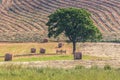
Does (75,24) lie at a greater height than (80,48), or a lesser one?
greater

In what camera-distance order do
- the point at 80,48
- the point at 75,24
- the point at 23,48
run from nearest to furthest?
the point at 75,24, the point at 23,48, the point at 80,48

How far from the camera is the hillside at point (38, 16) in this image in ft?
260

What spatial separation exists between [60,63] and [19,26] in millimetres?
51332

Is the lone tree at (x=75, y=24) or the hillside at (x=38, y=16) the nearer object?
the lone tree at (x=75, y=24)

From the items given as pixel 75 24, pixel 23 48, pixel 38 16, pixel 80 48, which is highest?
pixel 38 16

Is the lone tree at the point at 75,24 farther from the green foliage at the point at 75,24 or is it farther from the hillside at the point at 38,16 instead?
the hillside at the point at 38,16

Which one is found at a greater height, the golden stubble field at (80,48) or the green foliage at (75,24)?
the green foliage at (75,24)

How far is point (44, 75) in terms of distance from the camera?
79.2ft

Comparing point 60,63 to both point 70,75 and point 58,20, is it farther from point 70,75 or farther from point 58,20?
point 58,20

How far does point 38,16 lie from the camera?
95562 millimetres

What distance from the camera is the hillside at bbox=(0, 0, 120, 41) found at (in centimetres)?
7931

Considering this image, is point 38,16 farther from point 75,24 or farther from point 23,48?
point 75,24

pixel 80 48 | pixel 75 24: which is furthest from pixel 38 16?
pixel 75 24

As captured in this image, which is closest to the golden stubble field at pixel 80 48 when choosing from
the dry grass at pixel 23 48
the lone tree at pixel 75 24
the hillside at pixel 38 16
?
the dry grass at pixel 23 48
